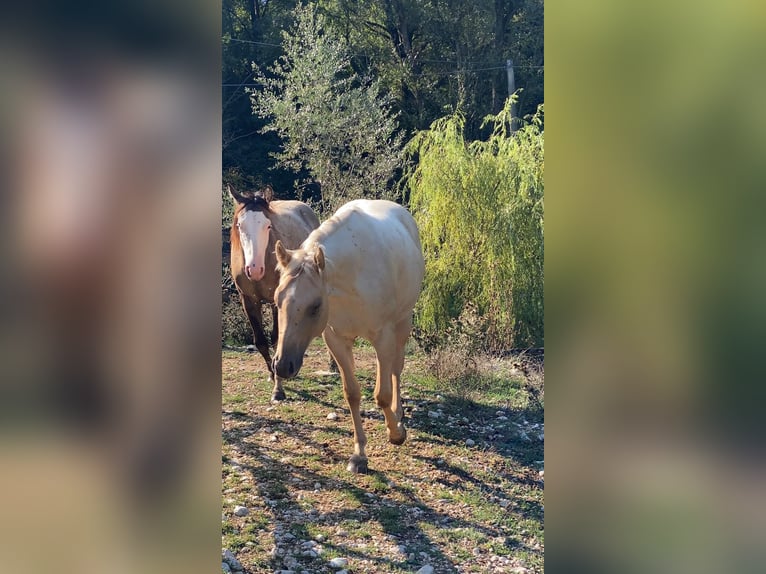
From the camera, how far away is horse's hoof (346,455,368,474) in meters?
4.11

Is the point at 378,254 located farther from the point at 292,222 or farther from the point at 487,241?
the point at 487,241

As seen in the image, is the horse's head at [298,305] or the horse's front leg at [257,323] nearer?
the horse's head at [298,305]

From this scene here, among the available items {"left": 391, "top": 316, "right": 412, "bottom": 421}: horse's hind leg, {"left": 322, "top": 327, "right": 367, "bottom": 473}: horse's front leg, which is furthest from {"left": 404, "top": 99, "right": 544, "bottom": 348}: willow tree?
{"left": 322, "top": 327, "right": 367, "bottom": 473}: horse's front leg

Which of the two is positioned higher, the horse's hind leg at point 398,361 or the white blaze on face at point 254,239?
the white blaze on face at point 254,239

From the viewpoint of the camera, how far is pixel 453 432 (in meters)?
4.90

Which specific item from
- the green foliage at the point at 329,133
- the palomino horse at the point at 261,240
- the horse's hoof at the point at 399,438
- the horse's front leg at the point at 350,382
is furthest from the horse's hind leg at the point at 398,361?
the green foliage at the point at 329,133

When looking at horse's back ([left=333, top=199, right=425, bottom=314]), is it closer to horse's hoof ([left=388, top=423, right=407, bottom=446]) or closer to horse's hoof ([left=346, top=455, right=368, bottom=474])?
horse's hoof ([left=388, top=423, right=407, bottom=446])

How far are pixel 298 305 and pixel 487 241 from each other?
378 centimetres

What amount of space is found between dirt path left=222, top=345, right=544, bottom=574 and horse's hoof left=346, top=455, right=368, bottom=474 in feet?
0.22

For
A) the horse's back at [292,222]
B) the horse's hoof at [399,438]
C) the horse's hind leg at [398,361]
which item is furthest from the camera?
the horse's back at [292,222]

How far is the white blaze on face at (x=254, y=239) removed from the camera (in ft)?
16.8

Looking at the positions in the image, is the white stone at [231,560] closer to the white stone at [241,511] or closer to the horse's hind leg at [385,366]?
the white stone at [241,511]
